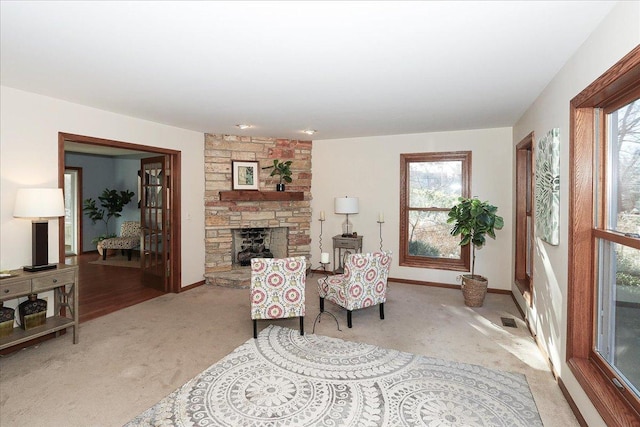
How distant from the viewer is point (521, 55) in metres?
2.39

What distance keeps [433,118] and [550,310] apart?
8.45 feet

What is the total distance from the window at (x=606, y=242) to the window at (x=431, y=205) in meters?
2.96

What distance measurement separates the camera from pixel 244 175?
5.66 m

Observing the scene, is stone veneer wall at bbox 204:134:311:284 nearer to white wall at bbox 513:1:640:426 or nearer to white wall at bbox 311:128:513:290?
white wall at bbox 311:128:513:290

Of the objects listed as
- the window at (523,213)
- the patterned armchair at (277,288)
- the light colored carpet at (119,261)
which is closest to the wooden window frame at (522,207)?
the window at (523,213)

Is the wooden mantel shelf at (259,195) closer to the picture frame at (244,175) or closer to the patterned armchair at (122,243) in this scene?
the picture frame at (244,175)

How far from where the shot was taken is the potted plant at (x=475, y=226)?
423 cm

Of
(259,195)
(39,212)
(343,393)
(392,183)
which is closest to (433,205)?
(392,183)

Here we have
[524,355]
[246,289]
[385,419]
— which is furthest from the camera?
[246,289]

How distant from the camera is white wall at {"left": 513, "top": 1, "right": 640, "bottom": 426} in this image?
1.75 meters

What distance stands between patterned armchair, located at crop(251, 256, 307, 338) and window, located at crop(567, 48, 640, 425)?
2.23 metres

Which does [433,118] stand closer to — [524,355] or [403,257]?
[403,257]

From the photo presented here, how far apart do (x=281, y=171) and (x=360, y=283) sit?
2800 millimetres

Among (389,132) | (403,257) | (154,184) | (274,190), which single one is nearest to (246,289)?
(274,190)
